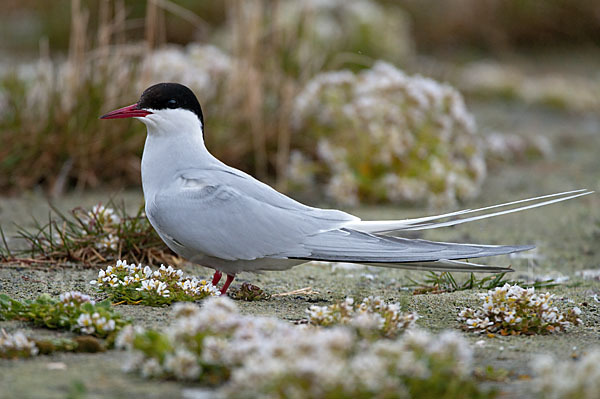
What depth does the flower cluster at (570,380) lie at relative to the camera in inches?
67.8

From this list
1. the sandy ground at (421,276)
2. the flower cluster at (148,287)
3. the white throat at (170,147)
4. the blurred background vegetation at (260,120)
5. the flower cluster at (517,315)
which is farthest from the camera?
the blurred background vegetation at (260,120)

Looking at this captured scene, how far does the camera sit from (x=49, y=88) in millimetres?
5250

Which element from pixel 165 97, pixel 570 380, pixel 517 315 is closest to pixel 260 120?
pixel 165 97

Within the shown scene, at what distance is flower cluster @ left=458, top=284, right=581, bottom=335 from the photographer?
104 inches

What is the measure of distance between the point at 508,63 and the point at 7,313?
31.4 feet

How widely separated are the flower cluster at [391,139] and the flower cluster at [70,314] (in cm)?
291

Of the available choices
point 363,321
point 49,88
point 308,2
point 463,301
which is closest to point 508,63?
point 308,2

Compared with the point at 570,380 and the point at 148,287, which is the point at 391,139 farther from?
the point at 570,380

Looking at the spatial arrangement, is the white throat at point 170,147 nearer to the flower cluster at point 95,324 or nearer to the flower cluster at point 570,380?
the flower cluster at point 95,324

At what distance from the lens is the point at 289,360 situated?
1787 mm

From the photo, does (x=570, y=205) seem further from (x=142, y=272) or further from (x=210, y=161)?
(x=142, y=272)

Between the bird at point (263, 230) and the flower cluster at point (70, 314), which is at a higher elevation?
the bird at point (263, 230)

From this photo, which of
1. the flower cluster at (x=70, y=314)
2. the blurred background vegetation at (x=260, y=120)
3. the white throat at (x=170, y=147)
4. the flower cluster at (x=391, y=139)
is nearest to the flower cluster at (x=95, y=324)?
the flower cluster at (x=70, y=314)

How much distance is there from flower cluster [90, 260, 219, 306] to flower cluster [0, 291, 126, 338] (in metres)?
0.30
